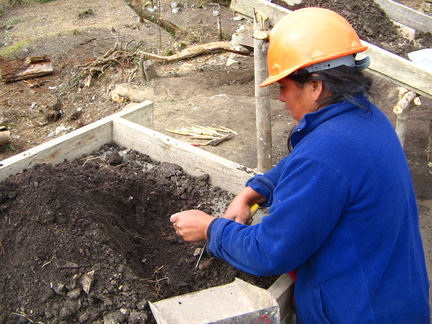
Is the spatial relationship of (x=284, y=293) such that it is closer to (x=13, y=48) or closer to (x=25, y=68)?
(x=25, y=68)

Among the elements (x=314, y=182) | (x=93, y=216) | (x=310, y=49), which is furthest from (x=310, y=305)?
(x=93, y=216)

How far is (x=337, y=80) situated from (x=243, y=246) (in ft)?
2.51

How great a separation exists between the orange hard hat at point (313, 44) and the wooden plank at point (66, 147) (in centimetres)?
193

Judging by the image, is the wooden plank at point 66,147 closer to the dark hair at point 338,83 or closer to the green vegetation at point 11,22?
the dark hair at point 338,83

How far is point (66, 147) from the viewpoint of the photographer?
3.30 metres

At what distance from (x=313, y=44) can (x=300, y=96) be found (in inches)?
8.4

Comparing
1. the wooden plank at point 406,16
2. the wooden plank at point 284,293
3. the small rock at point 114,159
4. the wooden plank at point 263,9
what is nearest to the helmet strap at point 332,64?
the wooden plank at point 284,293

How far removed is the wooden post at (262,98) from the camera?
423cm

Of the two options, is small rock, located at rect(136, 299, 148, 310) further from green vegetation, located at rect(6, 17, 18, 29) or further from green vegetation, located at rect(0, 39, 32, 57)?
green vegetation, located at rect(6, 17, 18, 29)

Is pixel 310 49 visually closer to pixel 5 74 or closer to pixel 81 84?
pixel 81 84

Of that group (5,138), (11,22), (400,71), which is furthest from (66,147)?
(11,22)

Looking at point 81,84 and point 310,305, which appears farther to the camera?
point 81,84

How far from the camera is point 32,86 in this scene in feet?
31.9

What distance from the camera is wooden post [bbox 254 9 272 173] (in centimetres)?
423
